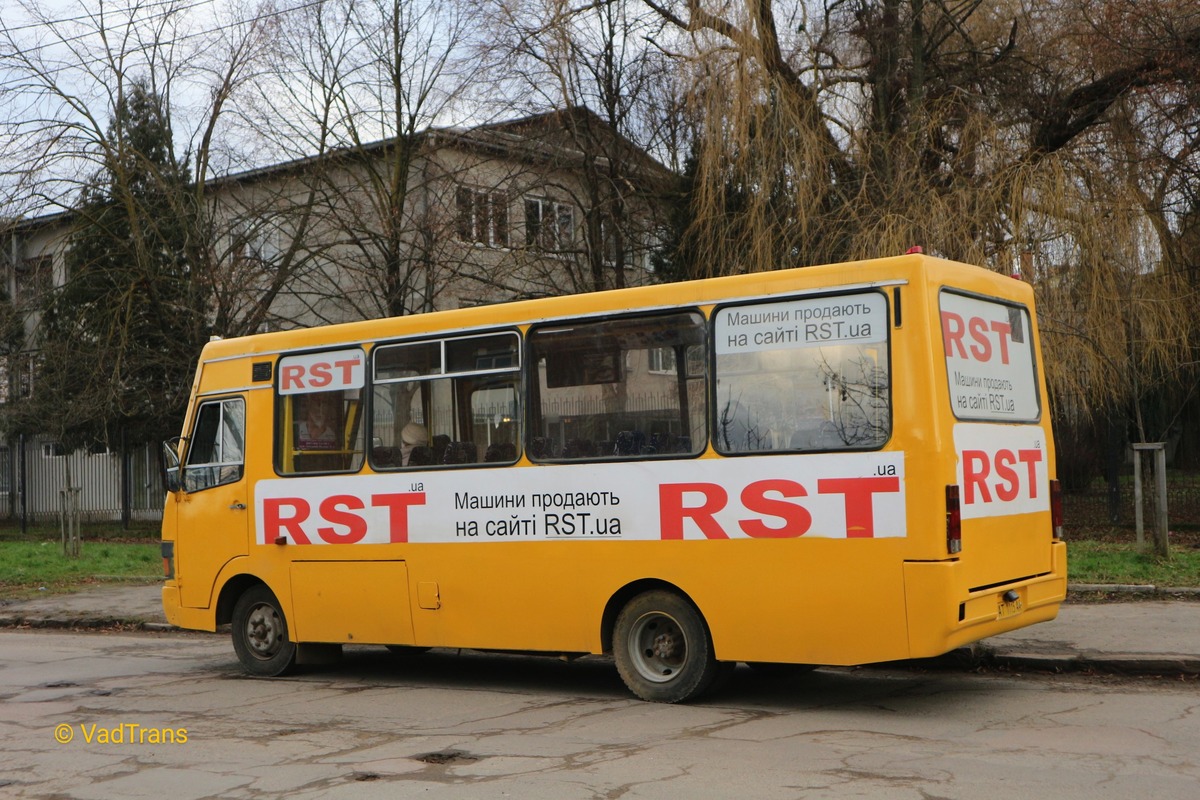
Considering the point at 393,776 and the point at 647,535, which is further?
the point at 647,535

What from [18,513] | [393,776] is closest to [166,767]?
[393,776]

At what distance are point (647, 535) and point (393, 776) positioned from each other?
108 inches

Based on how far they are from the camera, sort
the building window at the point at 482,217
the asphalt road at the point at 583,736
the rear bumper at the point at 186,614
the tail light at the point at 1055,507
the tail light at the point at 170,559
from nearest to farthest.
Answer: the asphalt road at the point at 583,736
the tail light at the point at 1055,507
the rear bumper at the point at 186,614
the tail light at the point at 170,559
the building window at the point at 482,217

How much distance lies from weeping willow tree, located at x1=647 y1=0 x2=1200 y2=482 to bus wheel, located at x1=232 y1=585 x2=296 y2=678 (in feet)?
A: 28.8

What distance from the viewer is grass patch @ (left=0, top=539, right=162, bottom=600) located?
19.8 m

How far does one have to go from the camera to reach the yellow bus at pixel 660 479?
8.04 m

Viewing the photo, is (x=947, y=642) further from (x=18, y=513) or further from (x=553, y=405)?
(x=18, y=513)

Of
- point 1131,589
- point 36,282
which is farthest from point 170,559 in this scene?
point 36,282

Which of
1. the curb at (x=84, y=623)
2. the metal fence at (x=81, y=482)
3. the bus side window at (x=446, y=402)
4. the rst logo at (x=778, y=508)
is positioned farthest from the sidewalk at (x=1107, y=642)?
the metal fence at (x=81, y=482)

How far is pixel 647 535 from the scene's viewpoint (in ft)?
29.3

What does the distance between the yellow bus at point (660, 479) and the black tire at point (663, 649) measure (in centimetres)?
2

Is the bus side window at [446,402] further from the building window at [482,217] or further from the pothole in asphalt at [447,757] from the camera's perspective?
the building window at [482,217]

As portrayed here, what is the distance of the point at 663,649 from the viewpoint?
9.03 meters

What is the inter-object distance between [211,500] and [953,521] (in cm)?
672
